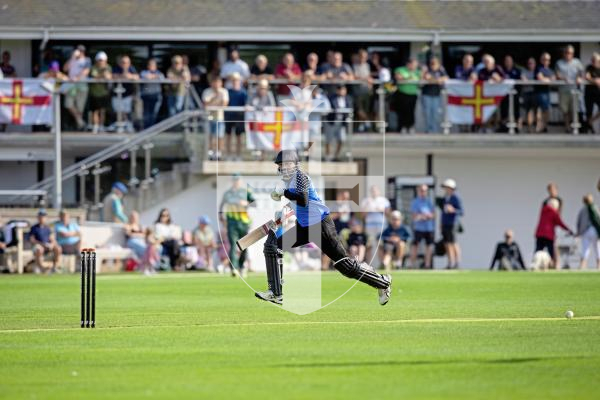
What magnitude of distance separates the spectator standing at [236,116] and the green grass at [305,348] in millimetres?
11319

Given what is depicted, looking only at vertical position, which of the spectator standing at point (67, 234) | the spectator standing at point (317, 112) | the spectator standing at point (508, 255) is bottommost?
the spectator standing at point (508, 255)

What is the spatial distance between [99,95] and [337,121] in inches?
228

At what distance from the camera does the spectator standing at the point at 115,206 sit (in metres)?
31.1

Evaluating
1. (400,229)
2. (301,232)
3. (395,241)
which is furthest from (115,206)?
(301,232)

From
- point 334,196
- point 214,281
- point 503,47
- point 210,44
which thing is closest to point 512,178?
point 503,47

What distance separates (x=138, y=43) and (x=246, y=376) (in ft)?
93.7

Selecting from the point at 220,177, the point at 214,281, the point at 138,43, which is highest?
the point at 138,43

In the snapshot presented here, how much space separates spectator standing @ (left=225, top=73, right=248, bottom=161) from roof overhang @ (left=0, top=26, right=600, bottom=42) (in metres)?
5.57

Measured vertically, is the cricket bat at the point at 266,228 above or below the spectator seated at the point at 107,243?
above

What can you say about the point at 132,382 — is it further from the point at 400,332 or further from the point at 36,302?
the point at 36,302

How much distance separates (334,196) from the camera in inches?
1350

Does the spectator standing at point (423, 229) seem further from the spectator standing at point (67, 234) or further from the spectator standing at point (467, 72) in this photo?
the spectator standing at point (67, 234)

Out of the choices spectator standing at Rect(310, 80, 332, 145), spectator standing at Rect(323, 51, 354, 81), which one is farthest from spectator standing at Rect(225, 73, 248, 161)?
spectator standing at Rect(323, 51, 354, 81)

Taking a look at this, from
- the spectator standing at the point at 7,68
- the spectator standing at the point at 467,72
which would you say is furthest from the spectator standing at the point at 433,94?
the spectator standing at the point at 7,68
